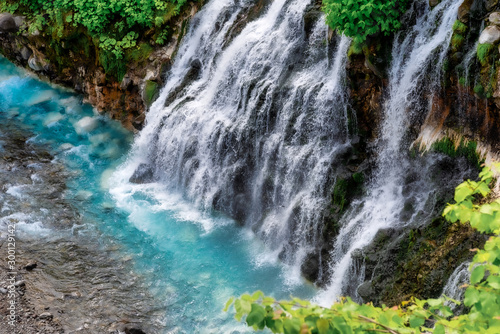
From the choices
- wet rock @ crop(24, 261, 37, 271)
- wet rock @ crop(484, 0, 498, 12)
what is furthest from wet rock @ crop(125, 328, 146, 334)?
wet rock @ crop(484, 0, 498, 12)

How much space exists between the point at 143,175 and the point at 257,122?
3.72 metres

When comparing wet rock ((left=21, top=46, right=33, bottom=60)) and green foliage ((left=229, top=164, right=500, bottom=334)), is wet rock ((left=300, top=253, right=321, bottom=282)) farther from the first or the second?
wet rock ((left=21, top=46, right=33, bottom=60))

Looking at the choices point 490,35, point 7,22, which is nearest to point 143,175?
point 7,22

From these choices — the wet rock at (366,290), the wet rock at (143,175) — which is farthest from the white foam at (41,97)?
the wet rock at (366,290)

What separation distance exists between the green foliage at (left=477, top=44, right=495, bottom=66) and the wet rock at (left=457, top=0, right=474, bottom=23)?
641mm

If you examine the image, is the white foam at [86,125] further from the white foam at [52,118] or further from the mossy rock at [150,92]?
the mossy rock at [150,92]

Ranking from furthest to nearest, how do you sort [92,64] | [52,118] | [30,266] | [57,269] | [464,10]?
[52,118] < [92,64] < [57,269] < [30,266] < [464,10]

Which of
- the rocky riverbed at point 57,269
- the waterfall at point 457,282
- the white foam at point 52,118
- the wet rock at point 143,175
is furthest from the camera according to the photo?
the white foam at point 52,118

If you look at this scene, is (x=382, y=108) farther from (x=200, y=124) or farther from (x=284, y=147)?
(x=200, y=124)

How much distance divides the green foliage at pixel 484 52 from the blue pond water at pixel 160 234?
4917 millimetres

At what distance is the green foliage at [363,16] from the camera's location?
8.51 meters

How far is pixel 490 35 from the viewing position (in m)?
7.54

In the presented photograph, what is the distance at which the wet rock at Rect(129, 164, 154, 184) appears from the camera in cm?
1289

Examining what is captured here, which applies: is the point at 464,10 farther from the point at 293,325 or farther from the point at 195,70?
the point at 195,70
